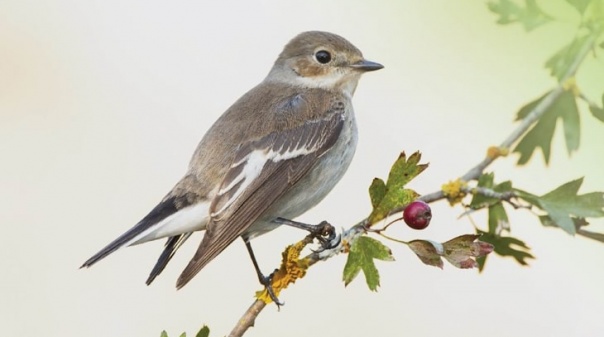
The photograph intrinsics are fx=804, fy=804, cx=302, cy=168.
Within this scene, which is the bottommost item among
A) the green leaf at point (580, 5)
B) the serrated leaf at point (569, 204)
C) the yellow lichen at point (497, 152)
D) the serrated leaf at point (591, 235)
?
the serrated leaf at point (591, 235)

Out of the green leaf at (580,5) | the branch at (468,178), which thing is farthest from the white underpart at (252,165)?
the green leaf at (580,5)

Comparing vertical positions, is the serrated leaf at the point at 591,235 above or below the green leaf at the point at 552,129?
below

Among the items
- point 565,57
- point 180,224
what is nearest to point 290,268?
point 565,57

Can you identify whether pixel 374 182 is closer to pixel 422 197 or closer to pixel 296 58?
pixel 422 197

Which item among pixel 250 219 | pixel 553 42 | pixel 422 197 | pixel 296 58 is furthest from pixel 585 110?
pixel 296 58

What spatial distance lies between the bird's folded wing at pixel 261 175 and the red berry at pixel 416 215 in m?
0.88

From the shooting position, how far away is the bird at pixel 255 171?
2.51 metres

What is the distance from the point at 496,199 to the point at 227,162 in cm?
131

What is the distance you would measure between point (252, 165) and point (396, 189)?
1276 mm

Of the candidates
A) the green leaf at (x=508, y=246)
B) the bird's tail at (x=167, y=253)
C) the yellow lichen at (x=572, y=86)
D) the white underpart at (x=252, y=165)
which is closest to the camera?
the yellow lichen at (x=572, y=86)

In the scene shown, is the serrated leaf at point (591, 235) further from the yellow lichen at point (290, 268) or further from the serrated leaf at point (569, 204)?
the yellow lichen at point (290, 268)

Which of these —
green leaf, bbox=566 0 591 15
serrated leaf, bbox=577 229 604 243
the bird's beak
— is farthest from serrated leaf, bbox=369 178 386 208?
the bird's beak

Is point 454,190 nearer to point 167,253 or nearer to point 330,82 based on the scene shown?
point 167,253

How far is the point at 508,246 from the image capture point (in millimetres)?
1726
